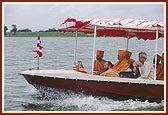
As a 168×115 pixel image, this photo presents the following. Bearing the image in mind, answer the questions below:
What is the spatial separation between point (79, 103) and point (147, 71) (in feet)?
5.15

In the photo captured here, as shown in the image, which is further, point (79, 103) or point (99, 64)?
point (99, 64)

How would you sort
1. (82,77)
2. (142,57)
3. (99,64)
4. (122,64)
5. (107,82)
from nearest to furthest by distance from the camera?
1. (107,82)
2. (82,77)
3. (142,57)
4. (122,64)
5. (99,64)

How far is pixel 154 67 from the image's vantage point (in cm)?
1168

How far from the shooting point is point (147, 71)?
11492 mm

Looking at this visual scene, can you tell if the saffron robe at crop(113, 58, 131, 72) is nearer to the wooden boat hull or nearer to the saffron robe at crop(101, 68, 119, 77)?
the saffron robe at crop(101, 68, 119, 77)

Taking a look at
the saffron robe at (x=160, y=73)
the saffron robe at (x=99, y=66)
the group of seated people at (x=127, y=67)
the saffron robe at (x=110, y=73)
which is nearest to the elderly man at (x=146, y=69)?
the group of seated people at (x=127, y=67)

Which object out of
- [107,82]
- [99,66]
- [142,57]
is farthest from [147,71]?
[99,66]

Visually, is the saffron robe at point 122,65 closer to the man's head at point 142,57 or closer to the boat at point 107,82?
the man's head at point 142,57

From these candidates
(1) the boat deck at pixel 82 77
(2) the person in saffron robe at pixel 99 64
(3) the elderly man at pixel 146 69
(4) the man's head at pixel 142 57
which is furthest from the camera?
(2) the person in saffron robe at pixel 99 64

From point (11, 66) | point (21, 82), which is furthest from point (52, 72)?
point (11, 66)

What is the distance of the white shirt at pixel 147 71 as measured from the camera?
37.6 feet

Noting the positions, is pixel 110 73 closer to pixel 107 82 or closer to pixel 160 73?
pixel 107 82

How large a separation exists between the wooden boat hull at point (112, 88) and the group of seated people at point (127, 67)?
261 mm

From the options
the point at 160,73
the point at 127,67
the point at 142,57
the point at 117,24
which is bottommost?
the point at 160,73
